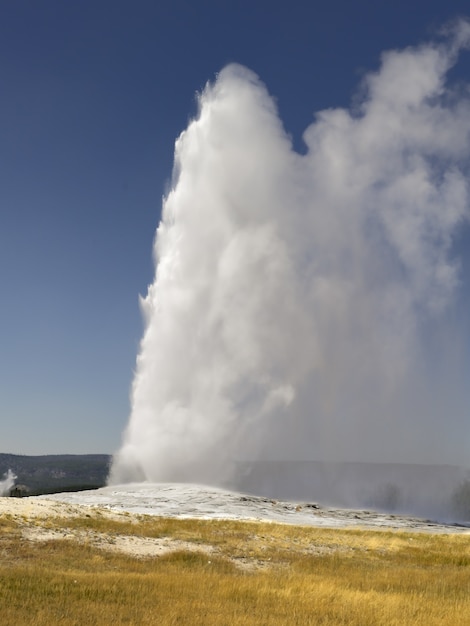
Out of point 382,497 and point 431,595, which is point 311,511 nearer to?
point 431,595

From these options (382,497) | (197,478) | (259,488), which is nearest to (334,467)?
(382,497)

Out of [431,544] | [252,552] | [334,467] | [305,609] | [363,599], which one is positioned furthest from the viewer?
[334,467]

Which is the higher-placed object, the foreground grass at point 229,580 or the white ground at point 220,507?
the white ground at point 220,507

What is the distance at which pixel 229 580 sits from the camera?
16234 millimetres

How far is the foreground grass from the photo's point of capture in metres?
12.1

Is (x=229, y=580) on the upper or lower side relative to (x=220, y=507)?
lower

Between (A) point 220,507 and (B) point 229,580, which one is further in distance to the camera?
(A) point 220,507

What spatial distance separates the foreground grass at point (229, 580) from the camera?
12.1 metres

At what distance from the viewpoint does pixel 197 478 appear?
2317 inches

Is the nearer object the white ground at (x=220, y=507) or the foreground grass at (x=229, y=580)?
the foreground grass at (x=229, y=580)

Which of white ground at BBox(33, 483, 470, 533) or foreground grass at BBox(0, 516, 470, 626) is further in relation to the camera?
white ground at BBox(33, 483, 470, 533)

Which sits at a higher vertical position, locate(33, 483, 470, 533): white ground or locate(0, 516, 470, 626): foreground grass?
locate(33, 483, 470, 533): white ground

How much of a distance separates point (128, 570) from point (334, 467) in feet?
298

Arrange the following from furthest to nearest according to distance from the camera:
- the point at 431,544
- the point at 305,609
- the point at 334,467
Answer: the point at 334,467, the point at 431,544, the point at 305,609
